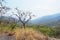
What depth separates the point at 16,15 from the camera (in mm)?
27141

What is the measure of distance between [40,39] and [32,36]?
0.99m

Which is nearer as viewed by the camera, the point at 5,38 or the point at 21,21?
the point at 5,38

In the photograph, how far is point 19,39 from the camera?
489 inches

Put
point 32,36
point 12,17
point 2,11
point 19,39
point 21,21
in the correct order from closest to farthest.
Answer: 1. point 19,39
2. point 32,36
3. point 2,11
4. point 12,17
5. point 21,21

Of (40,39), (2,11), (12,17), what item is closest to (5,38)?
(40,39)

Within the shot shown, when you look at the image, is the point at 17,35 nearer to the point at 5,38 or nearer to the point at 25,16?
the point at 5,38

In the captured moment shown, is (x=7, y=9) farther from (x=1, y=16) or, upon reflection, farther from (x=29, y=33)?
(x=29, y=33)

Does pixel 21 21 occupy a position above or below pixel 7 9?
below

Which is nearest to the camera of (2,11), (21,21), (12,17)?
(2,11)

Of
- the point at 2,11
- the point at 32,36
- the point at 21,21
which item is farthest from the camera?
the point at 21,21

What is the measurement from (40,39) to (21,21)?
42.6 feet

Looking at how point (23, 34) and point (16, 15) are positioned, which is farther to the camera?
point (16, 15)

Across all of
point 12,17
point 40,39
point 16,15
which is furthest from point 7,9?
point 40,39

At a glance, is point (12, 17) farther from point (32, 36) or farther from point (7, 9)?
point (32, 36)
